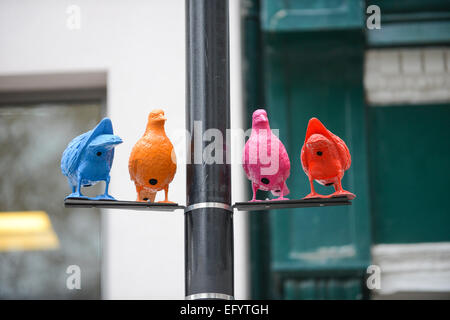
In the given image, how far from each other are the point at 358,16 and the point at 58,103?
2.41 m

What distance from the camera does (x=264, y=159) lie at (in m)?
3.42

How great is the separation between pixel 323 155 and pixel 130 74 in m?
3.23

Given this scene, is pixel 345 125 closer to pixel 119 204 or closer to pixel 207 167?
pixel 207 167

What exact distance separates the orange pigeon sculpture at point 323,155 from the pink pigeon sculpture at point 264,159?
105 millimetres

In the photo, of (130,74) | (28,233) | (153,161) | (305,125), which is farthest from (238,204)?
(28,233)

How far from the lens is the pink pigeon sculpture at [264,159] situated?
134 inches

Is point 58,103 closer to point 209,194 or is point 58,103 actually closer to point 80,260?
point 80,260

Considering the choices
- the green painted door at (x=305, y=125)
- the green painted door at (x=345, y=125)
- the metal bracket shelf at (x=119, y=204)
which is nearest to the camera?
the metal bracket shelf at (x=119, y=204)

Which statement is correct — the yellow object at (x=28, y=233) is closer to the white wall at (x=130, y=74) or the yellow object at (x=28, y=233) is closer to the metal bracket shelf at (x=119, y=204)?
the white wall at (x=130, y=74)

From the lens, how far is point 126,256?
6.08 metres

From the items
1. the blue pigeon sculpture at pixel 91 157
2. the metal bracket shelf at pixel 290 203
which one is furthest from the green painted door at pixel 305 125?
the metal bracket shelf at pixel 290 203
